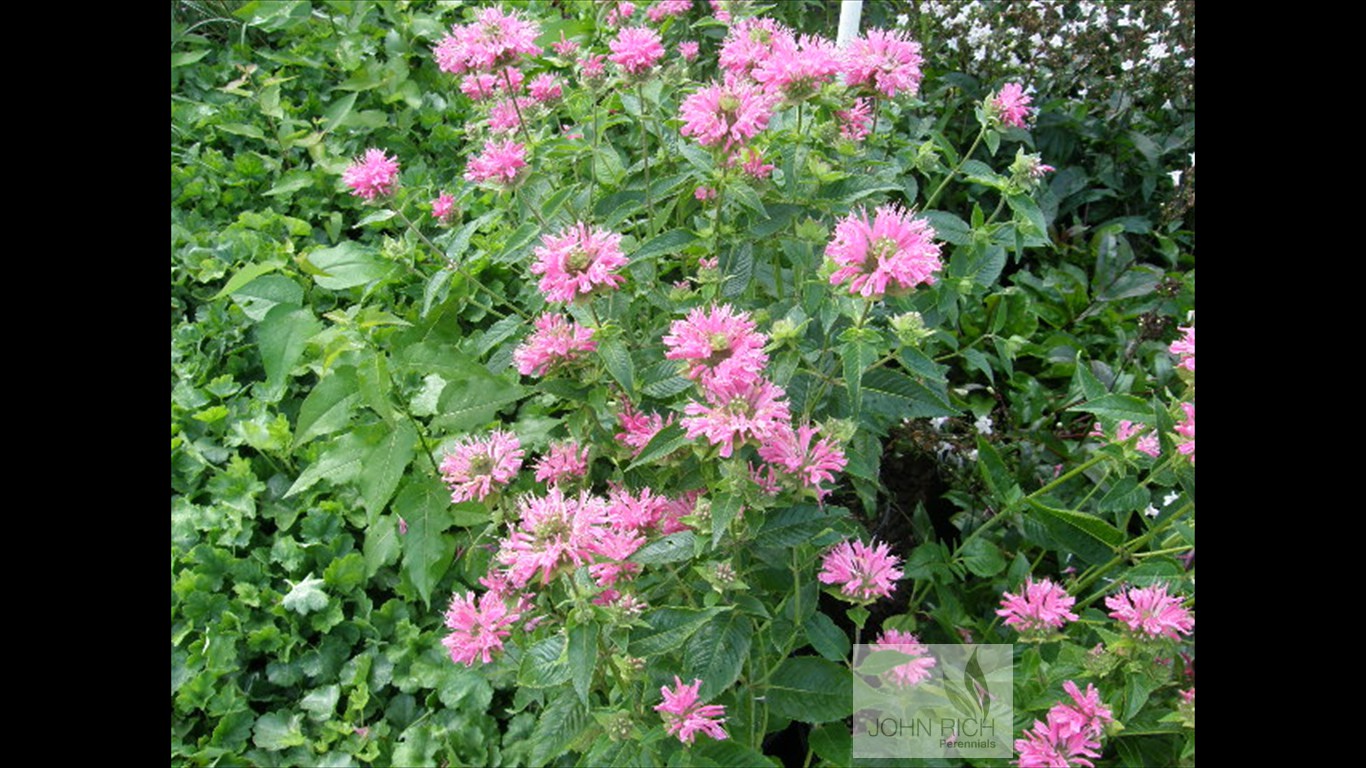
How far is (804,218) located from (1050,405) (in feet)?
2.67

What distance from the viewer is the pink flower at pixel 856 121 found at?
125 centimetres

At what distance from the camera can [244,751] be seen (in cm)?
150

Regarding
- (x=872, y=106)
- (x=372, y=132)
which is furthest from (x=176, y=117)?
(x=872, y=106)

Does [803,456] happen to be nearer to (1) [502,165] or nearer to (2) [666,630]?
→ (2) [666,630]

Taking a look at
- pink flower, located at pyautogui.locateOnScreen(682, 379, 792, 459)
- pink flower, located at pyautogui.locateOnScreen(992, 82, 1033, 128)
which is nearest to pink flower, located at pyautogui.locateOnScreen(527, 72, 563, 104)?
pink flower, located at pyautogui.locateOnScreen(992, 82, 1033, 128)

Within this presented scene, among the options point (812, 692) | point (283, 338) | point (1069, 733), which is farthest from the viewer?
point (283, 338)

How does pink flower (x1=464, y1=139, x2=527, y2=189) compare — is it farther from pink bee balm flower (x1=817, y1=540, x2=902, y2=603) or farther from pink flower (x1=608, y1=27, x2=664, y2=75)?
pink bee balm flower (x1=817, y1=540, x2=902, y2=603)

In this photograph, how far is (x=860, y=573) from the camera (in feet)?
3.53

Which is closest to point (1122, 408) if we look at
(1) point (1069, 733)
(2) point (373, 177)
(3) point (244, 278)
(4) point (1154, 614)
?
(4) point (1154, 614)

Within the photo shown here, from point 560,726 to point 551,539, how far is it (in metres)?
0.28

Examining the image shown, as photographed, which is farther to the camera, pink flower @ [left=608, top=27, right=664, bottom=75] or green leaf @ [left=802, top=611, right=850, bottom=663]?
pink flower @ [left=608, top=27, right=664, bottom=75]

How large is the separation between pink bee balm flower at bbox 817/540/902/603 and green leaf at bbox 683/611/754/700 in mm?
111

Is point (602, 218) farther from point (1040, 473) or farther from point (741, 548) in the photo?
point (1040, 473)

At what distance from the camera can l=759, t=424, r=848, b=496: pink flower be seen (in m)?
0.98
